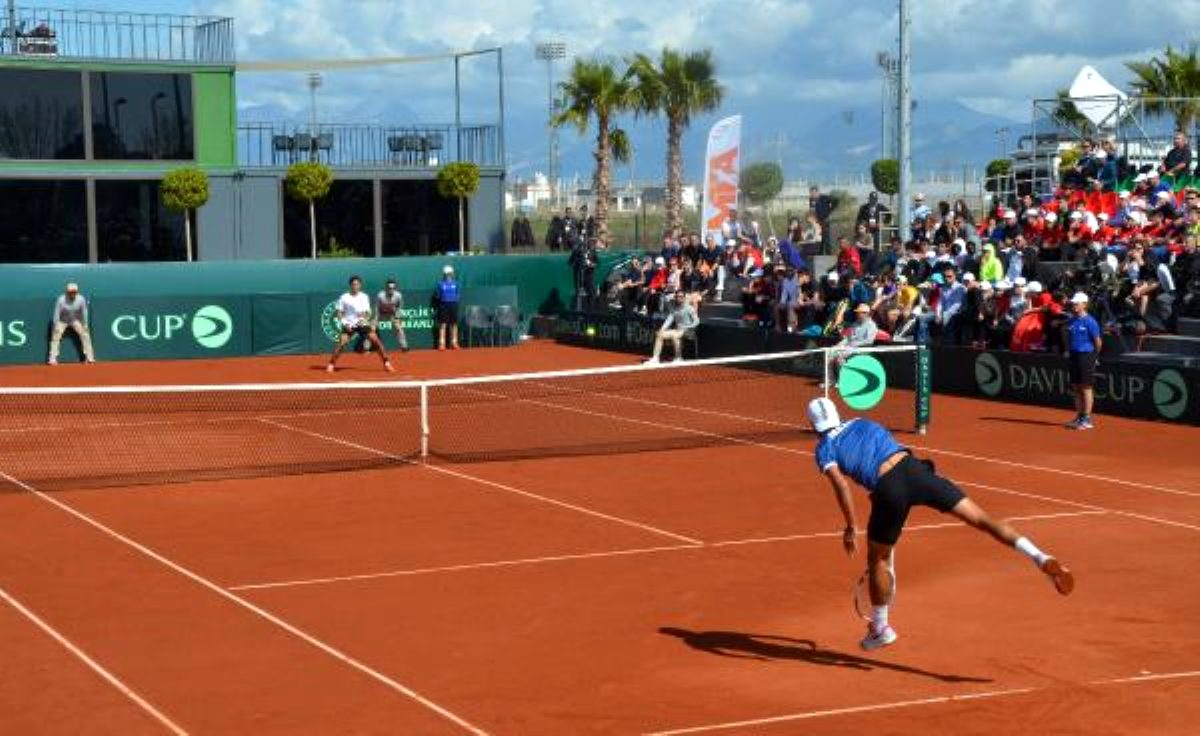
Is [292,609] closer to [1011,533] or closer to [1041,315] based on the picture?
[1011,533]

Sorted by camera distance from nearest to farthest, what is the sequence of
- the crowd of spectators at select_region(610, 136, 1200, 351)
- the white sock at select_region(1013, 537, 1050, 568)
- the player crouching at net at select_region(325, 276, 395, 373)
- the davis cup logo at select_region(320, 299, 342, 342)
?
the white sock at select_region(1013, 537, 1050, 568) → the crowd of spectators at select_region(610, 136, 1200, 351) → the player crouching at net at select_region(325, 276, 395, 373) → the davis cup logo at select_region(320, 299, 342, 342)

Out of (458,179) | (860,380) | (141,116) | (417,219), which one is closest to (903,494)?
(860,380)

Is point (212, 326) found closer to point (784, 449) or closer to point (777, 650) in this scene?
point (784, 449)

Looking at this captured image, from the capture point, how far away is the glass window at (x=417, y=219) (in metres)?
50.4

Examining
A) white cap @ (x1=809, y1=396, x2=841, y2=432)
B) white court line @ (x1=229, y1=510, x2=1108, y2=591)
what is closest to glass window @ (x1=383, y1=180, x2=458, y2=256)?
white court line @ (x1=229, y1=510, x2=1108, y2=591)

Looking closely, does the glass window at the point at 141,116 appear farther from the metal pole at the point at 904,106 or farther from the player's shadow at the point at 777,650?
the player's shadow at the point at 777,650

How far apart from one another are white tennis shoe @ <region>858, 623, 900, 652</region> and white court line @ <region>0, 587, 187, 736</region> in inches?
189

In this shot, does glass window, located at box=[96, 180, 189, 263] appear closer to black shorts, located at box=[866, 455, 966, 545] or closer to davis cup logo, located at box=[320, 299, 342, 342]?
davis cup logo, located at box=[320, 299, 342, 342]

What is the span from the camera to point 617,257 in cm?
4684

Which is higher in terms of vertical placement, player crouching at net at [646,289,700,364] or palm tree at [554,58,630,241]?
palm tree at [554,58,630,241]

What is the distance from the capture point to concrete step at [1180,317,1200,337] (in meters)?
29.2

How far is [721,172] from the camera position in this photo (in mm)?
44281

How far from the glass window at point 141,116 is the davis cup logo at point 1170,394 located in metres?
28.2

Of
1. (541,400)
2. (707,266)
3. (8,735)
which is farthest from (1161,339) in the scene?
(8,735)
